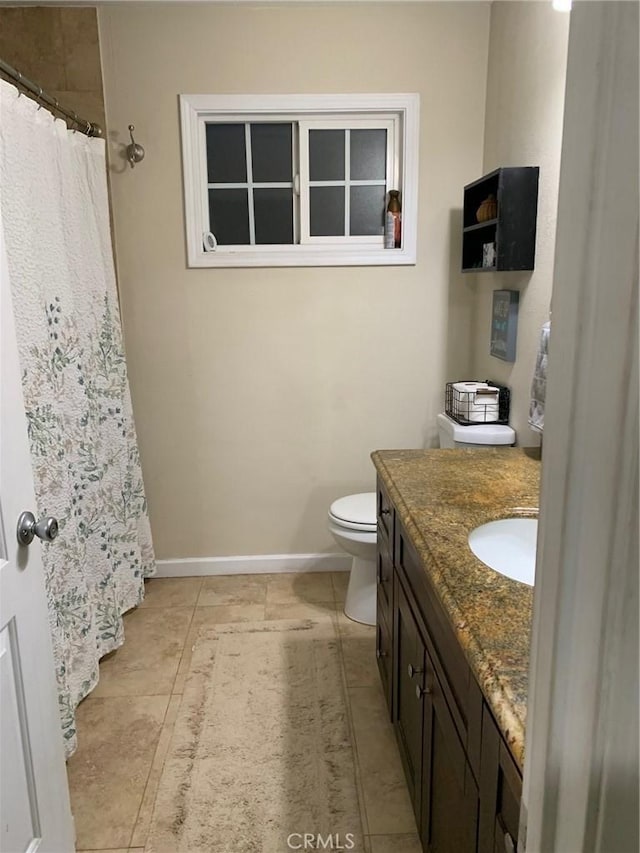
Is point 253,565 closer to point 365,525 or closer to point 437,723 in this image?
point 365,525

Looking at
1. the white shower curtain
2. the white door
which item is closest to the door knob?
the white door

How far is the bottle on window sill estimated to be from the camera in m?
2.77

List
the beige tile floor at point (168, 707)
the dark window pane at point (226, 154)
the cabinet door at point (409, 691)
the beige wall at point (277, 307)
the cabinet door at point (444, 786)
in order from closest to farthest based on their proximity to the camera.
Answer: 1. the cabinet door at point (444, 786)
2. the cabinet door at point (409, 691)
3. the beige tile floor at point (168, 707)
4. the beige wall at point (277, 307)
5. the dark window pane at point (226, 154)

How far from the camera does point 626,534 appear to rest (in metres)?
0.39

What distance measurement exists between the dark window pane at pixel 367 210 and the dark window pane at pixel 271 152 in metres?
0.33

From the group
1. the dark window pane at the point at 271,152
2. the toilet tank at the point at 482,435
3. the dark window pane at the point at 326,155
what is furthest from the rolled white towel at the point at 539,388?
the dark window pane at the point at 271,152

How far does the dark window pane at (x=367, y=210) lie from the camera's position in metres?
2.83

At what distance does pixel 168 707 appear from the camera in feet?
7.00

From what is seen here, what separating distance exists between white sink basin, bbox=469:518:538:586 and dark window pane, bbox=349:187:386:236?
5.91 ft

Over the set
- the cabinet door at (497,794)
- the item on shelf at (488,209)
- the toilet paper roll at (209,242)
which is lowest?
the cabinet door at (497,794)

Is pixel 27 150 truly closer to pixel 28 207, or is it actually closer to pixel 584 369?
pixel 28 207

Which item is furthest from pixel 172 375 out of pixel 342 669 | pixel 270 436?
pixel 342 669

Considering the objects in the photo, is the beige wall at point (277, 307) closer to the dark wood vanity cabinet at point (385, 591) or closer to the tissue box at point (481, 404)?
the tissue box at point (481, 404)

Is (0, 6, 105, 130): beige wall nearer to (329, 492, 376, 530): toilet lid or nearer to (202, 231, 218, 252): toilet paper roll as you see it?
(202, 231, 218, 252): toilet paper roll
